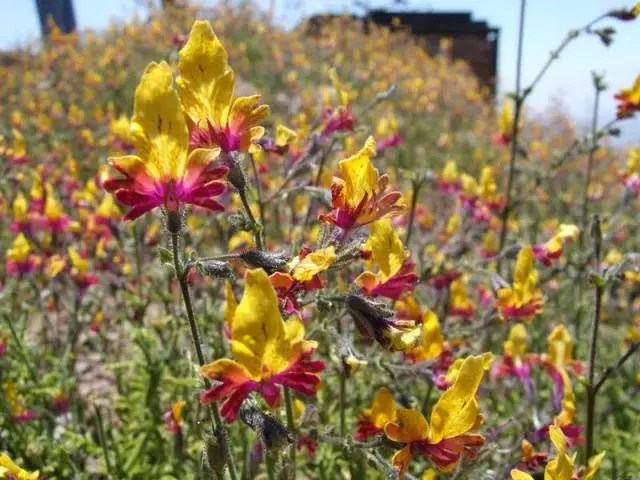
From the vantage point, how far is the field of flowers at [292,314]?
143cm

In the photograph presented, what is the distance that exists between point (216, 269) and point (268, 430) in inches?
14.0

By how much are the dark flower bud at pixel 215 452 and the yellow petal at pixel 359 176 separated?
617 mm

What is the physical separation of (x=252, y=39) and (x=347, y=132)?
13354 mm

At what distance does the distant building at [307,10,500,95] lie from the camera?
22.7 meters

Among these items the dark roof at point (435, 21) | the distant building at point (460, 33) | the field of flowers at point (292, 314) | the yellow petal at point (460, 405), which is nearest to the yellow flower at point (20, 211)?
the field of flowers at point (292, 314)

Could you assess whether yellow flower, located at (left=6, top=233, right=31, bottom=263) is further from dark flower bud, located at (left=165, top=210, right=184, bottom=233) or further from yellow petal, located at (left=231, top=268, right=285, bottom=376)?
yellow petal, located at (left=231, top=268, right=285, bottom=376)

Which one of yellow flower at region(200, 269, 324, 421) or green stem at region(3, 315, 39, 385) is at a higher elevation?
yellow flower at region(200, 269, 324, 421)

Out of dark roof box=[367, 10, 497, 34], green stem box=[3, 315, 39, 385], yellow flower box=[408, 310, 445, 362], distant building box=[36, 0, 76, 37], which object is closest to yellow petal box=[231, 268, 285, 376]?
yellow flower box=[408, 310, 445, 362]

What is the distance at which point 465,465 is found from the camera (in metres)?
1.84

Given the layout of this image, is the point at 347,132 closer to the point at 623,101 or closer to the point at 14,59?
the point at 623,101

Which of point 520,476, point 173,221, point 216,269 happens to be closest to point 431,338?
point 520,476

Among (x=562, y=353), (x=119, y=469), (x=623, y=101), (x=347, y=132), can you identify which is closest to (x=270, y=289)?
(x=347, y=132)

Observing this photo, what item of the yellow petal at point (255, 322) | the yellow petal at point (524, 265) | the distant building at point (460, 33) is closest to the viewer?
the yellow petal at point (255, 322)

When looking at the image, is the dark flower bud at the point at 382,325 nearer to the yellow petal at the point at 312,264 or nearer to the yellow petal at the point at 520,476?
the yellow petal at the point at 312,264
